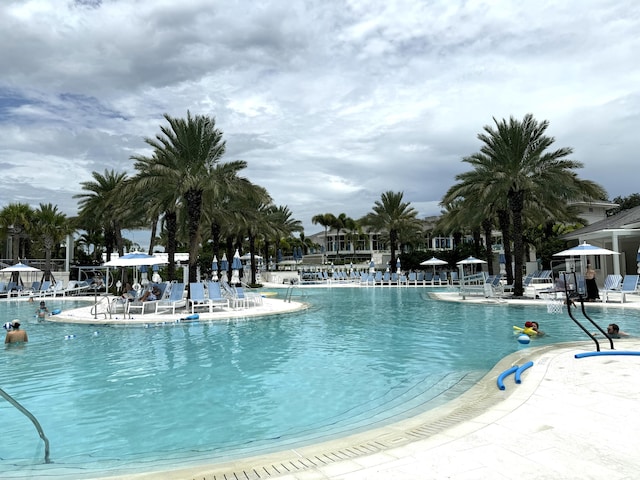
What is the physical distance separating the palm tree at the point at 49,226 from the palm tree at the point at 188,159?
18542mm

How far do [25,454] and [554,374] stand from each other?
6415 millimetres

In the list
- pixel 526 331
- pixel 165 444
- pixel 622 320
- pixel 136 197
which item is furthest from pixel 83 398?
pixel 136 197

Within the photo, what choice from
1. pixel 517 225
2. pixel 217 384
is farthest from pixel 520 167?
pixel 217 384

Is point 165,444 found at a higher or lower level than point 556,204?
lower

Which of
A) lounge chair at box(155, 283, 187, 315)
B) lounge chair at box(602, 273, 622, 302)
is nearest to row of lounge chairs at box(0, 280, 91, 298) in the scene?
lounge chair at box(155, 283, 187, 315)

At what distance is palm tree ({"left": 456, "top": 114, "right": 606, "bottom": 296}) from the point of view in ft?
67.8

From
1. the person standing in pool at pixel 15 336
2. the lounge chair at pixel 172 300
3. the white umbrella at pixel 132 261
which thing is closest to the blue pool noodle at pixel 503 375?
the person standing in pool at pixel 15 336

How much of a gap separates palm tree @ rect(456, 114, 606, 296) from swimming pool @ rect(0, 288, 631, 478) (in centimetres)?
1008

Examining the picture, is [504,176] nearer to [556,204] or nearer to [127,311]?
[556,204]

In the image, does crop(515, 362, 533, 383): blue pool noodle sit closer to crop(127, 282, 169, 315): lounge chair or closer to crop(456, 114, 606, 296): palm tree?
crop(127, 282, 169, 315): lounge chair

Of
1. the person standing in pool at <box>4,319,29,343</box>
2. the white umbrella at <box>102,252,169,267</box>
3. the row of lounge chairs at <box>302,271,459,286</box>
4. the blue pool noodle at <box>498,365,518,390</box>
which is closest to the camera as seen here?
the blue pool noodle at <box>498,365,518,390</box>

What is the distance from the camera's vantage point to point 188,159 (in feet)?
63.3

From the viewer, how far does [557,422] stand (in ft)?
13.6

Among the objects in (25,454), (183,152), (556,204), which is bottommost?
(25,454)
